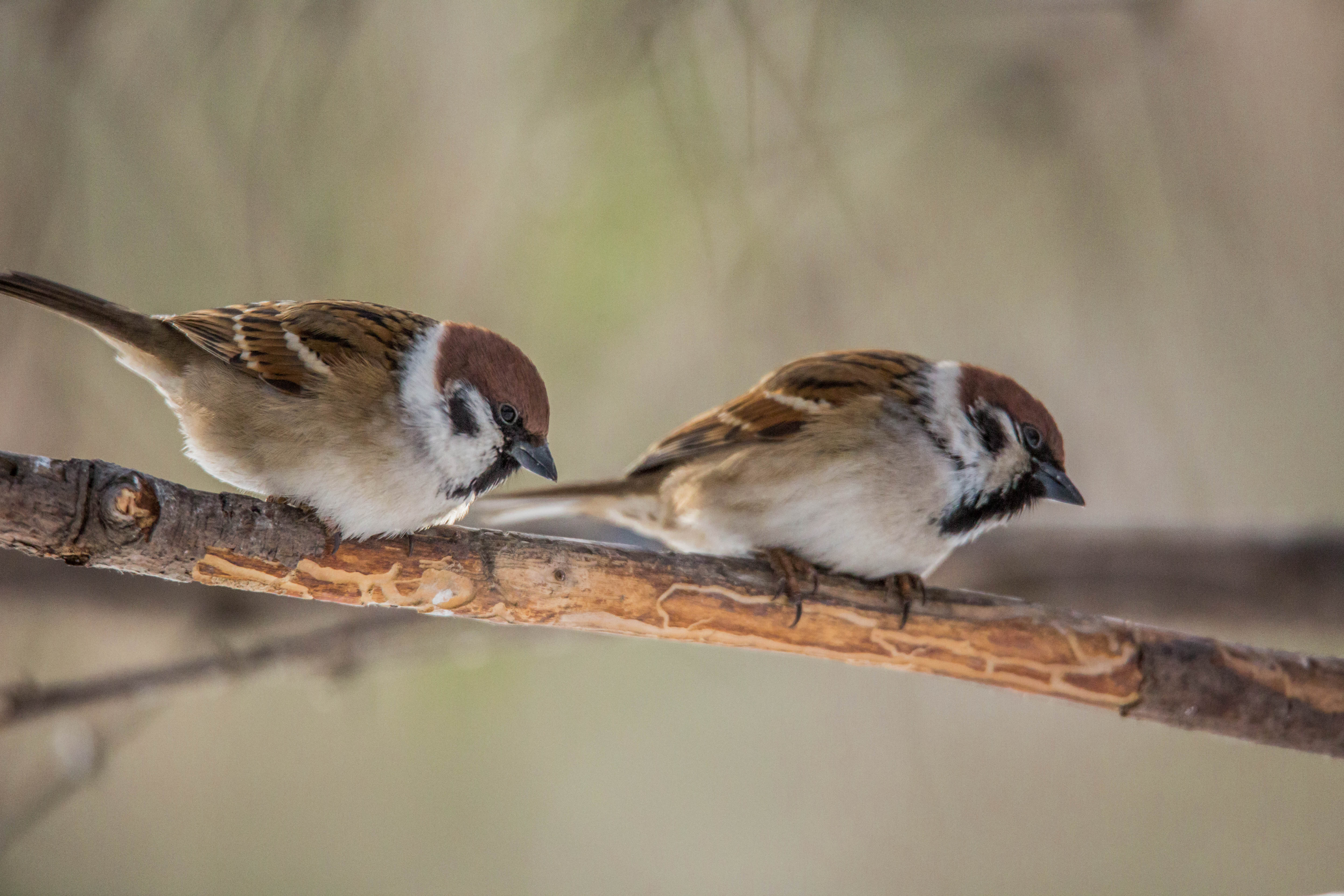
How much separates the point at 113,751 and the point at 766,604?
2032 millimetres

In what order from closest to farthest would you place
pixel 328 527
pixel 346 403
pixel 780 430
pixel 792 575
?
1. pixel 328 527
2. pixel 346 403
3. pixel 792 575
4. pixel 780 430

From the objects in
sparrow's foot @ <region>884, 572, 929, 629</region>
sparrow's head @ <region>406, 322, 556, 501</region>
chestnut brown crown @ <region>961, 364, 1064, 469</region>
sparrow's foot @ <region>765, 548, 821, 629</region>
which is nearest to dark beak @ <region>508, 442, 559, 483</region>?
sparrow's head @ <region>406, 322, 556, 501</region>

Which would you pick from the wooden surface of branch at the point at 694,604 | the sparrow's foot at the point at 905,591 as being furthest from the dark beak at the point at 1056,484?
the sparrow's foot at the point at 905,591

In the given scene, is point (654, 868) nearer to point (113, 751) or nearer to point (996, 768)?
point (996, 768)

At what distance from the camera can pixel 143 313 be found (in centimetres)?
239

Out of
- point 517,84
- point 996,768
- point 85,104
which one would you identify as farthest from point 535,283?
point 996,768

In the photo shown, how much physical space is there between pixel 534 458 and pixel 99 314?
95 centimetres

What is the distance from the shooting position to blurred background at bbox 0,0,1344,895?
2.48 meters

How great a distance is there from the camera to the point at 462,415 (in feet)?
7.59

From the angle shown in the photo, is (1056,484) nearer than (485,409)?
No

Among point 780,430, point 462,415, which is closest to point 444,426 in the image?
point 462,415

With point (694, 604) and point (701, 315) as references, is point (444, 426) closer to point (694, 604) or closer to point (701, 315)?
point (694, 604)

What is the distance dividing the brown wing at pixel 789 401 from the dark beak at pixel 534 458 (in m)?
0.73

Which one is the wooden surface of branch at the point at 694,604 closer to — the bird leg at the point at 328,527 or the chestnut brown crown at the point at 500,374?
the bird leg at the point at 328,527
